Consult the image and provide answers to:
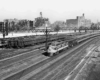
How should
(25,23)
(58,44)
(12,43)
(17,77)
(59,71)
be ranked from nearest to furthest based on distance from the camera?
(17,77), (59,71), (58,44), (12,43), (25,23)

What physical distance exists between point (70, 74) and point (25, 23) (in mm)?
151832

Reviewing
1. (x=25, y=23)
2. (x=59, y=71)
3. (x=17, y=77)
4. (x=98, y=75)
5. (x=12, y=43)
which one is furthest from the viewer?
(x=25, y=23)

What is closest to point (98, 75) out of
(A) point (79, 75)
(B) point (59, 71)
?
(A) point (79, 75)

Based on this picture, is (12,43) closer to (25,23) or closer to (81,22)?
(25,23)

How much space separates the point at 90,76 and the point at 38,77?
5.27 meters

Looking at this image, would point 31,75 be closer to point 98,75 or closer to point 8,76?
point 8,76

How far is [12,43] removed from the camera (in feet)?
96.7

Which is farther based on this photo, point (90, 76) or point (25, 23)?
point (25, 23)

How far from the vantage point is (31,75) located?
40.0 ft

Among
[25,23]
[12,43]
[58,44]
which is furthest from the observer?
[25,23]

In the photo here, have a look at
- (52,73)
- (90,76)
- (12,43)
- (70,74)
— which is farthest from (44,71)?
(12,43)

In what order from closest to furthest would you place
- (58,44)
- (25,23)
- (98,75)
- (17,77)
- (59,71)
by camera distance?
(17,77)
(98,75)
(59,71)
(58,44)
(25,23)

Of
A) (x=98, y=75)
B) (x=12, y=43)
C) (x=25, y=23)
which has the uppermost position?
(x=25, y=23)

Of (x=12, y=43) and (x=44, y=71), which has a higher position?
(x=12, y=43)
